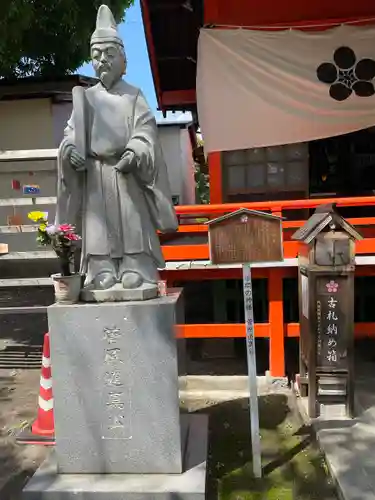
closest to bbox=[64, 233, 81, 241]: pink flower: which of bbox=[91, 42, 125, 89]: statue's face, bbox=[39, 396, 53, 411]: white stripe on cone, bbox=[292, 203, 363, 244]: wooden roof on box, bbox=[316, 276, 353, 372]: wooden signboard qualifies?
bbox=[91, 42, 125, 89]: statue's face

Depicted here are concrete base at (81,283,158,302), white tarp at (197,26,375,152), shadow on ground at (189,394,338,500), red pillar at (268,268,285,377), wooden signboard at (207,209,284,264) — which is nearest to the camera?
concrete base at (81,283,158,302)

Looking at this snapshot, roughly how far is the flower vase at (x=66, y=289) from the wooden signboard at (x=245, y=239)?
1.28m

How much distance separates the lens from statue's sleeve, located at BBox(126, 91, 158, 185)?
3555mm

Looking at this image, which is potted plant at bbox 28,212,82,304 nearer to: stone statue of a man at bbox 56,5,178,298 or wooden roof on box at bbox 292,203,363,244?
stone statue of a man at bbox 56,5,178,298

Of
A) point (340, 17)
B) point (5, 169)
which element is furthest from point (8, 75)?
point (340, 17)

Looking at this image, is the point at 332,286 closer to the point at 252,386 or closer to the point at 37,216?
the point at 252,386

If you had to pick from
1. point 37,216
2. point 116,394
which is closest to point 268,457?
point 116,394

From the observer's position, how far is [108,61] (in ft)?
11.8

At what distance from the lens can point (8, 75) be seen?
1183 centimetres

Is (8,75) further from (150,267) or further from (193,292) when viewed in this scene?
(150,267)

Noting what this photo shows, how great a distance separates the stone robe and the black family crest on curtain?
3.65 m

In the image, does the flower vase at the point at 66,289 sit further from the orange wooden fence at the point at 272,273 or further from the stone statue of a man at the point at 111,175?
the orange wooden fence at the point at 272,273

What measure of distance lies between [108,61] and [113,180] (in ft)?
2.89

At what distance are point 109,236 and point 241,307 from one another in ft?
12.3
